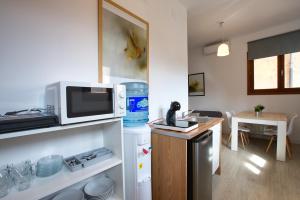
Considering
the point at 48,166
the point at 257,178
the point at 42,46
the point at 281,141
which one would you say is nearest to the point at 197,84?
the point at 281,141

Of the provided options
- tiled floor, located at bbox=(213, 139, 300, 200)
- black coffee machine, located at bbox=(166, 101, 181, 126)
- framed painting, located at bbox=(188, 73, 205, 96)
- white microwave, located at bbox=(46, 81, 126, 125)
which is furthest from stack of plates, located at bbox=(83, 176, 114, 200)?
framed painting, located at bbox=(188, 73, 205, 96)

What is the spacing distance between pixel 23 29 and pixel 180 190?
5.49 ft

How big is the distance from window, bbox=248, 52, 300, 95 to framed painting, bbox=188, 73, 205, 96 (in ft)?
4.37

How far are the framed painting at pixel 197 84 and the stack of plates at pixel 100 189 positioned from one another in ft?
14.2

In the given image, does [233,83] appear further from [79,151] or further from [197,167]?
[79,151]

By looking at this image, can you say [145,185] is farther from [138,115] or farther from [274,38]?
[274,38]

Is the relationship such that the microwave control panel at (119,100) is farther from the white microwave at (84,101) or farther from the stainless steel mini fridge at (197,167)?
the stainless steel mini fridge at (197,167)

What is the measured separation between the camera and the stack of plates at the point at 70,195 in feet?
3.21

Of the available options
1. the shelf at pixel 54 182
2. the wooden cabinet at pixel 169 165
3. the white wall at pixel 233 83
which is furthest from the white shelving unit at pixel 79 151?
the white wall at pixel 233 83

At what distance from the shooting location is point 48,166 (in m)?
0.87

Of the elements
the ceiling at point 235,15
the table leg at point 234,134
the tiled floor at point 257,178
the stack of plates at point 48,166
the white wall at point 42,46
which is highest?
the ceiling at point 235,15

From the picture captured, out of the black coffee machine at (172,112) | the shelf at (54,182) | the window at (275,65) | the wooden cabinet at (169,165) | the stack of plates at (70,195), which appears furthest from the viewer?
the window at (275,65)

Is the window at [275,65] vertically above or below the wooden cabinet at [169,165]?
above

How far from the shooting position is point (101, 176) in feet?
4.00
